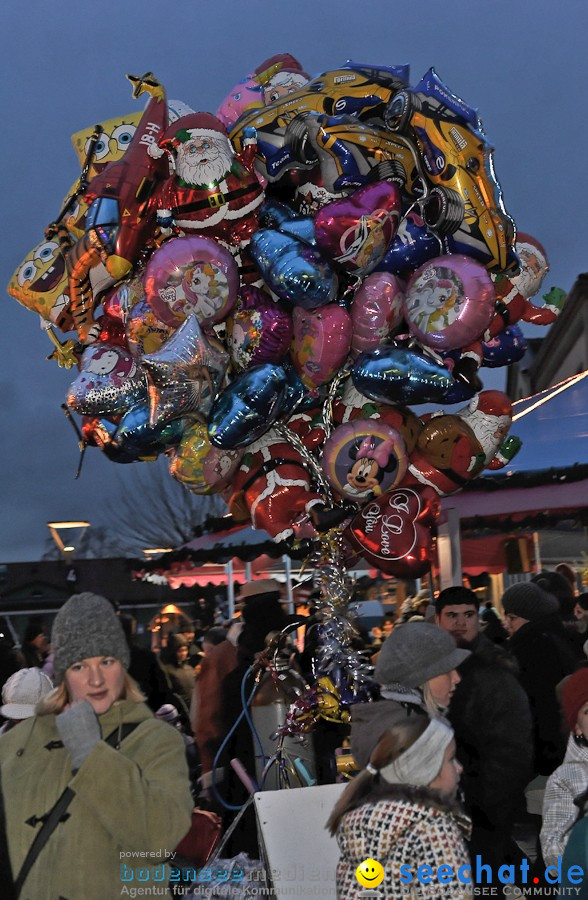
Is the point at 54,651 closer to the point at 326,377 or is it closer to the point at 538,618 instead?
the point at 326,377

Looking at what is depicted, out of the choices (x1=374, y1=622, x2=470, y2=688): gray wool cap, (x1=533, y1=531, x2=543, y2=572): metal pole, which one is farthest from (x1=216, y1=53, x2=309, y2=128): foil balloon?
(x1=533, y1=531, x2=543, y2=572): metal pole

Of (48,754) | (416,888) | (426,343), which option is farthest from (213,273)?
(416,888)

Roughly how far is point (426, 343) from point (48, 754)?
254 centimetres

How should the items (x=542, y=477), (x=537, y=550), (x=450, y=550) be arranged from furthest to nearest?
(x=537, y=550) < (x=450, y=550) < (x=542, y=477)

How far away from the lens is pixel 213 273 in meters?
4.56

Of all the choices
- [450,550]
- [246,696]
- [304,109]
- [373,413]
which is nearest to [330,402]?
[373,413]

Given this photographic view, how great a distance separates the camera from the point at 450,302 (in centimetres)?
444

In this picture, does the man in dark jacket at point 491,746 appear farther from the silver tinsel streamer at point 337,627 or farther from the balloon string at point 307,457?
the balloon string at point 307,457

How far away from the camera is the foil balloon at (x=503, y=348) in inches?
213

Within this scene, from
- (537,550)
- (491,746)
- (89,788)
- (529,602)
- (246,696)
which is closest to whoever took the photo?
(89,788)

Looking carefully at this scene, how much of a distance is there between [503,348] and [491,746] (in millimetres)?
2242

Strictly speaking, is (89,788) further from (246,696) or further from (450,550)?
(450,550)

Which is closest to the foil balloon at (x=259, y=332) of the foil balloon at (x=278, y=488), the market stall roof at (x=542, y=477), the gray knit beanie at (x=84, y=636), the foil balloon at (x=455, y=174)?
the foil balloon at (x=278, y=488)

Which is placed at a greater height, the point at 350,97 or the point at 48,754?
the point at 350,97
